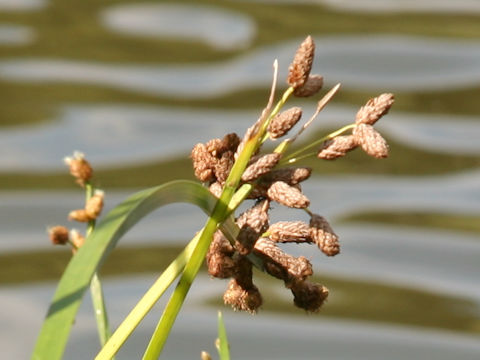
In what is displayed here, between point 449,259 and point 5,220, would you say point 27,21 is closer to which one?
point 5,220

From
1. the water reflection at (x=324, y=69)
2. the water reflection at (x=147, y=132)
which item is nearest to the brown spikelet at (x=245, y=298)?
the water reflection at (x=147, y=132)

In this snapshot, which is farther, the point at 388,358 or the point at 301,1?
the point at 301,1

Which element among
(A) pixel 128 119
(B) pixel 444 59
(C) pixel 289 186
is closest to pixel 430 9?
(B) pixel 444 59

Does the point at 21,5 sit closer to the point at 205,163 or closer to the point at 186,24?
the point at 186,24

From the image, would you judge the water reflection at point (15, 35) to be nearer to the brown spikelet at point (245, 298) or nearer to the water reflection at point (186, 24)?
the water reflection at point (186, 24)

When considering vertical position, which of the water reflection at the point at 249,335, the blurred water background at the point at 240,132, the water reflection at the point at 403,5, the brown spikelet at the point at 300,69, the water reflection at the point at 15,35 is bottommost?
the water reflection at the point at 249,335

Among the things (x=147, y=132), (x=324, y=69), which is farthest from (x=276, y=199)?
(x=324, y=69)
